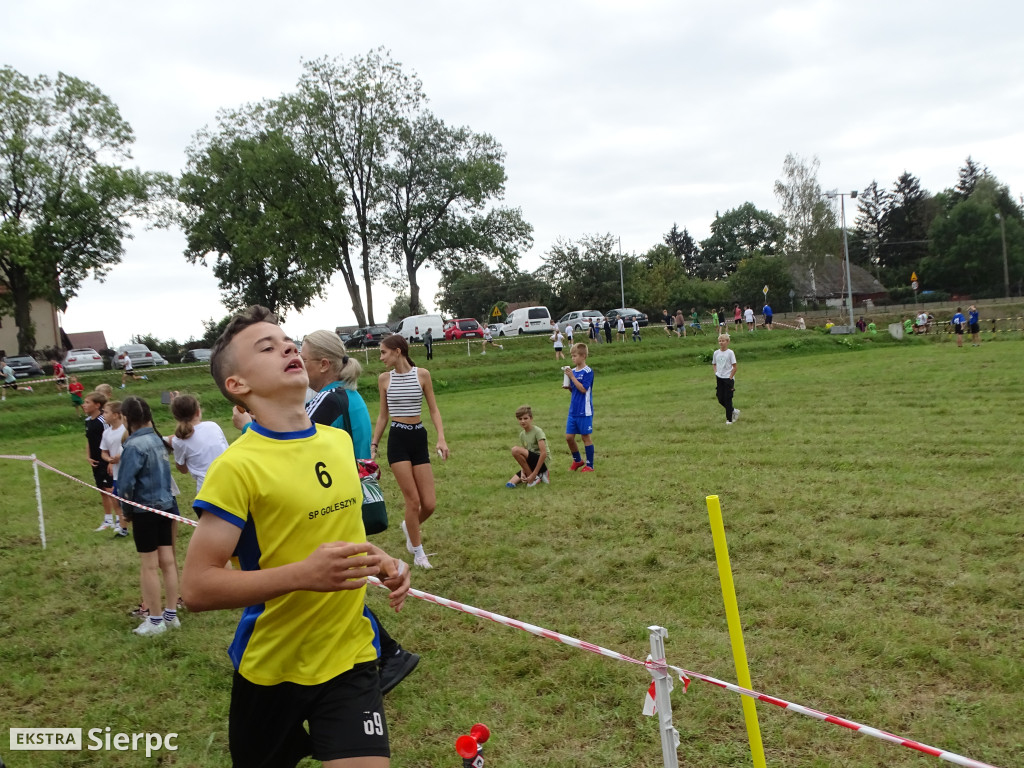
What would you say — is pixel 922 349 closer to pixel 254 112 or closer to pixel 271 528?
pixel 271 528

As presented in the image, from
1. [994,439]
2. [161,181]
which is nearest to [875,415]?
[994,439]

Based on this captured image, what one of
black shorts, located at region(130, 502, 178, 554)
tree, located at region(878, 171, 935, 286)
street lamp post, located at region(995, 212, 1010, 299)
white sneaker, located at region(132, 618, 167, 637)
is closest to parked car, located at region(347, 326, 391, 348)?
black shorts, located at region(130, 502, 178, 554)

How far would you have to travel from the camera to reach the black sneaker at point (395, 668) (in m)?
4.25

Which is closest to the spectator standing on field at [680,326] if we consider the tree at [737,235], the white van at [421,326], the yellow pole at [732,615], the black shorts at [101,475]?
the white van at [421,326]

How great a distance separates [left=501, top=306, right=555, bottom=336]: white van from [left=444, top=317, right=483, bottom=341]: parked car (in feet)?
7.93

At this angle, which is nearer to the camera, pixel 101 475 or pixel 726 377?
pixel 101 475

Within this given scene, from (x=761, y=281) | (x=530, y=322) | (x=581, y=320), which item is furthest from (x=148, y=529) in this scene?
(x=761, y=281)

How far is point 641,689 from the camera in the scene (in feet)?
14.4

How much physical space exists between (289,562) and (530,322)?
4492 cm

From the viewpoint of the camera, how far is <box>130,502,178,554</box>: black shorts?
231 inches

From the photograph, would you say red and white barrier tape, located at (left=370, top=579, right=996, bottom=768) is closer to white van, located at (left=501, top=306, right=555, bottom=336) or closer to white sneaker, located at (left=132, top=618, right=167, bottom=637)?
white sneaker, located at (left=132, top=618, right=167, bottom=637)

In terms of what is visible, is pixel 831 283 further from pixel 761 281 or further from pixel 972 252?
pixel 761 281

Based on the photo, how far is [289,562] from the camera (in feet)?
7.66

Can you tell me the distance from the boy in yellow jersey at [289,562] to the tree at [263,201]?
4627 centimetres
